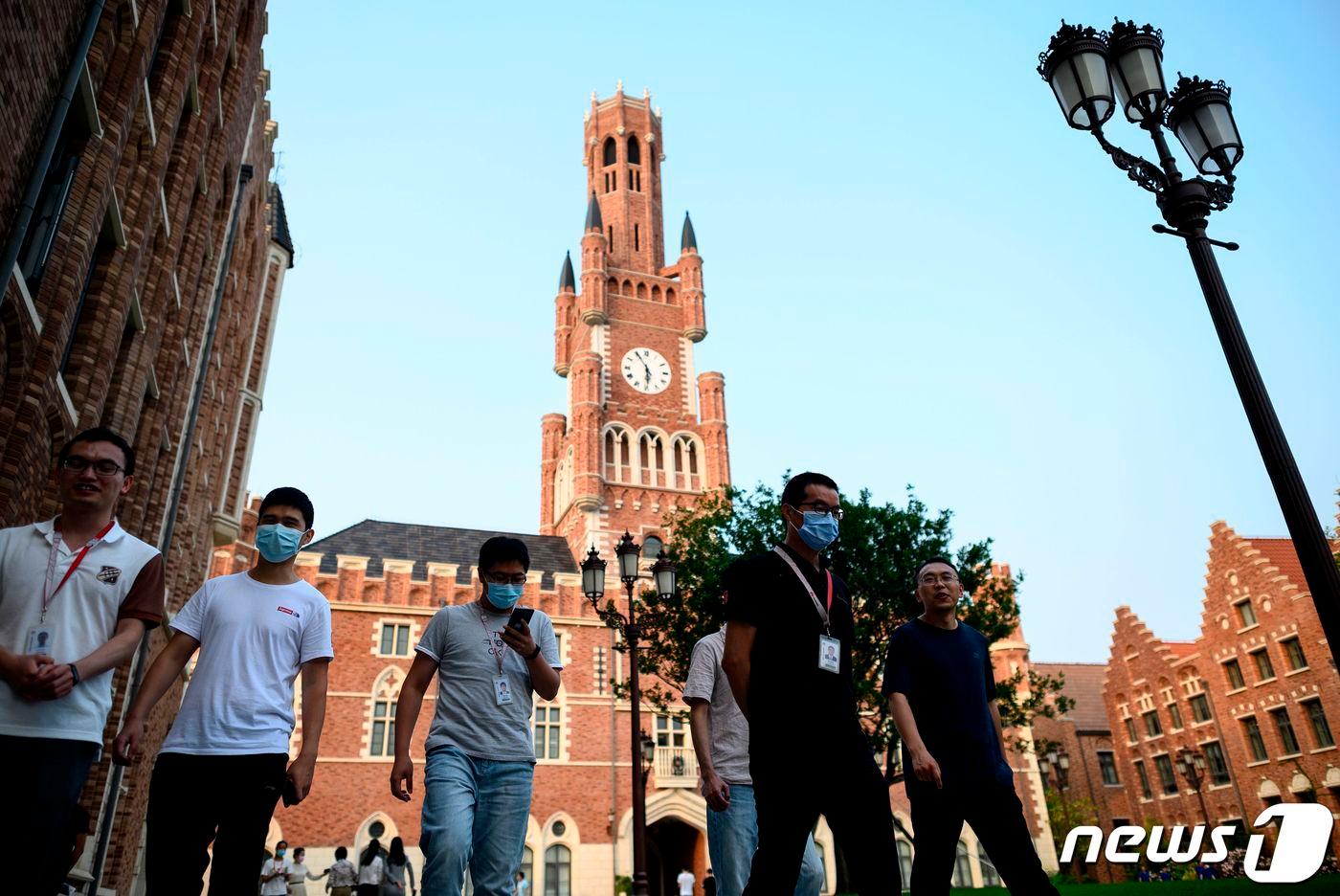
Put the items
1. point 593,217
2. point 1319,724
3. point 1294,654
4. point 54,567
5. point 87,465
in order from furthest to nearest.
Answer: point 593,217 → point 1294,654 → point 1319,724 → point 87,465 → point 54,567

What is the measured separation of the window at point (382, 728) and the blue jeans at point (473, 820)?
2617 centimetres

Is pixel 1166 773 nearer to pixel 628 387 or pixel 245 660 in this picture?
pixel 628 387

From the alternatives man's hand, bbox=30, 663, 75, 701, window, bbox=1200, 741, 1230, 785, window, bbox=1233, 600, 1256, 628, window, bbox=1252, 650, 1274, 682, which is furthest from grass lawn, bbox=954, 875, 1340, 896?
window, bbox=1200, 741, 1230, 785

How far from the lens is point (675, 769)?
31.5 meters

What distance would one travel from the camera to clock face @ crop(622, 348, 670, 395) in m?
44.3

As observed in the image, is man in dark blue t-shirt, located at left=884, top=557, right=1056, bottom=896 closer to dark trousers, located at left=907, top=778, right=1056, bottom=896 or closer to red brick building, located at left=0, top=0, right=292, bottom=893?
dark trousers, located at left=907, top=778, right=1056, bottom=896

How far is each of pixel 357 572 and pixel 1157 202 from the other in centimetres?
2895

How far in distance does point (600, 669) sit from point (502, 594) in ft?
92.7

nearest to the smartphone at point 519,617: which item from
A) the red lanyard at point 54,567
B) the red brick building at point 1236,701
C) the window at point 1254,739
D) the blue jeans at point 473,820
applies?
the blue jeans at point 473,820

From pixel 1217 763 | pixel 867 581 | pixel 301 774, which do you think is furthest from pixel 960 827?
pixel 1217 763

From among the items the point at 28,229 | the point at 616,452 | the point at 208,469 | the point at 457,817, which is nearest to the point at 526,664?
the point at 457,817

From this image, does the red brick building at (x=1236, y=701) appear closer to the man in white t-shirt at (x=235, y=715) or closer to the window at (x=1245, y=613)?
the window at (x=1245, y=613)

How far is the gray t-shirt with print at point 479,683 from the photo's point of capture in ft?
15.5

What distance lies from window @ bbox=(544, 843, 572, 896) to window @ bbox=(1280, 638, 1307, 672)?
24.5 metres
